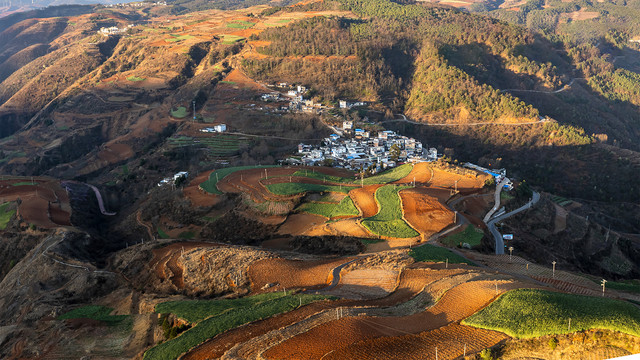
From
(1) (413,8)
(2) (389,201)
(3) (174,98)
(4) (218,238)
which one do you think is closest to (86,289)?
(4) (218,238)

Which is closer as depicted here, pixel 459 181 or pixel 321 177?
pixel 459 181

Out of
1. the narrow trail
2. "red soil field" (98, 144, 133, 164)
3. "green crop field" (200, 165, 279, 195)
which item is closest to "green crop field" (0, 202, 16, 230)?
the narrow trail

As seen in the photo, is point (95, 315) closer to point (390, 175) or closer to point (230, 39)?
point (390, 175)

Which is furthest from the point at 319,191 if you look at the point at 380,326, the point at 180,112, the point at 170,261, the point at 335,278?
the point at 180,112

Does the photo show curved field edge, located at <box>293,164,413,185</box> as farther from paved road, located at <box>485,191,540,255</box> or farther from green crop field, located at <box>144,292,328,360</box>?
green crop field, located at <box>144,292,328,360</box>

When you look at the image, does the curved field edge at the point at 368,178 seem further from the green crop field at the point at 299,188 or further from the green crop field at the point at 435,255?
the green crop field at the point at 435,255
